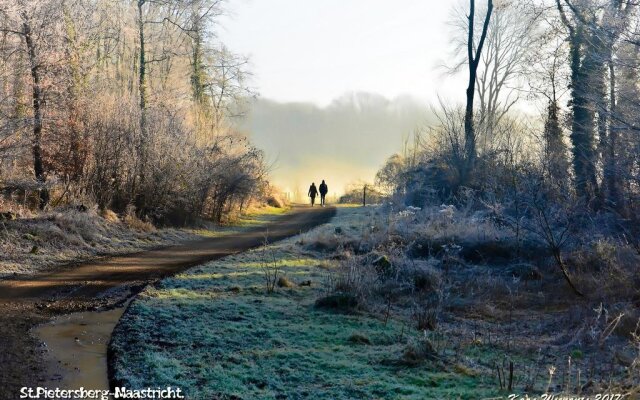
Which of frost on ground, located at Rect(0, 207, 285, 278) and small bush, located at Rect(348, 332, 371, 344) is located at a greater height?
frost on ground, located at Rect(0, 207, 285, 278)

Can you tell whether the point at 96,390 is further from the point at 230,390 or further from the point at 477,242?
the point at 477,242

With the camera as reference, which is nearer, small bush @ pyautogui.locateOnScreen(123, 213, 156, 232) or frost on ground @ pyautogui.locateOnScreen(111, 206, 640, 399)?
frost on ground @ pyautogui.locateOnScreen(111, 206, 640, 399)

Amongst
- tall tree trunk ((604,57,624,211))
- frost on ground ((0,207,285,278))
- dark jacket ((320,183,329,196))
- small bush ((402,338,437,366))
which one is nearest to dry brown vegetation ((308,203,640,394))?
small bush ((402,338,437,366))

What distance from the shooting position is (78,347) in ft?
20.4

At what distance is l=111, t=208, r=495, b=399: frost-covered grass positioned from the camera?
5.46 meters

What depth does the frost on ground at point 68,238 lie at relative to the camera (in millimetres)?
10977

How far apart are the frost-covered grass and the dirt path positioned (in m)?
0.73

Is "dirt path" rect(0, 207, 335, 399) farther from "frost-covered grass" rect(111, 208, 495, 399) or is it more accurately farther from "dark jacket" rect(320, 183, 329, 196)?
"dark jacket" rect(320, 183, 329, 196)

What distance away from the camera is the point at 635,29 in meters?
10.3

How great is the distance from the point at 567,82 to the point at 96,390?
67.7 feet

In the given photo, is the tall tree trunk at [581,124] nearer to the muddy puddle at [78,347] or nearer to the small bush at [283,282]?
the small bush at [283,282]

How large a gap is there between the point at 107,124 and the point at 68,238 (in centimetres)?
613

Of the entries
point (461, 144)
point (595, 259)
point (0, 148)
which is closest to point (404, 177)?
point (461, 144)

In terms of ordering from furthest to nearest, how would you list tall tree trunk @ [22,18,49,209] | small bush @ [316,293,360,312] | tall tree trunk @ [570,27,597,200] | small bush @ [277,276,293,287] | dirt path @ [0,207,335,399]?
1. tall tree trunk @ [570,27,597,200]
2. tall tree trunk @ [22,18,49,209]
3. small bush @ [277,276,293,287]
4. small bush @ [316,293,360,312]
5. dirt path @ [0,207,335,399]
